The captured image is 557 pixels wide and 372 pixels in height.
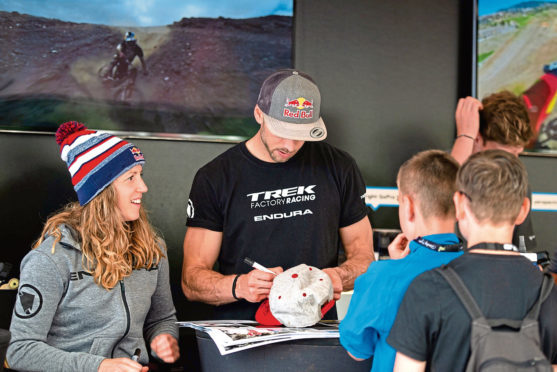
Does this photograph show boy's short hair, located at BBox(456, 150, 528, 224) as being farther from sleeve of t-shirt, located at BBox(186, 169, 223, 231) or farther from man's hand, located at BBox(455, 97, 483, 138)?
man's hand, located at BBox(455, 97, 483, 138)

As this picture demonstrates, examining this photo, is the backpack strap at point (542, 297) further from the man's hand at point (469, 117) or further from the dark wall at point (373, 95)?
the dark wall at point (373, 95)

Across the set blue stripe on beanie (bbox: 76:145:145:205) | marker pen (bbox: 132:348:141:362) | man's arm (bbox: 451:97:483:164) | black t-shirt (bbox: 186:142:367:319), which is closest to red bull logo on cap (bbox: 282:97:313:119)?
black t-shirt (bbox: 186:142:367:319)

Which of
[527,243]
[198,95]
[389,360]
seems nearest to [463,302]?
[389,360]

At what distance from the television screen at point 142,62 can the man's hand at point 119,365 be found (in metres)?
1.45

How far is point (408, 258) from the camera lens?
1.58 metres

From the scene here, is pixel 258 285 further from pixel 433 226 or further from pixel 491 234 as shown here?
pixel 491 234

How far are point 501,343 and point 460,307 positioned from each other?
0.36ft

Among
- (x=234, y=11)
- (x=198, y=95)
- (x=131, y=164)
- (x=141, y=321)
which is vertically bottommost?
(x=141, y=321)

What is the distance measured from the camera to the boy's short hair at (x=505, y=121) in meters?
2.95

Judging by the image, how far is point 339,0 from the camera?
3369 mm

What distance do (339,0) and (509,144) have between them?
117 cm

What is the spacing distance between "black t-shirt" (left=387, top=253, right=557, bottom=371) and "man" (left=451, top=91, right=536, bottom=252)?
1490 mm

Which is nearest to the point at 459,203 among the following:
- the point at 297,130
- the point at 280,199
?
the point at 297,130

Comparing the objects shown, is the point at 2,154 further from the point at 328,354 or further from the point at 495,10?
the point at 495,10
